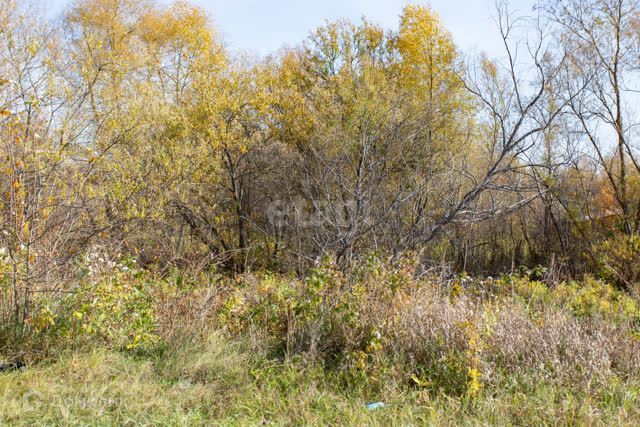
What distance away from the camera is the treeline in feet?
21.5

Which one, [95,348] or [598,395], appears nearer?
[598,395]

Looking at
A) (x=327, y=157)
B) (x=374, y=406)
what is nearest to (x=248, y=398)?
(x=374, y=406)

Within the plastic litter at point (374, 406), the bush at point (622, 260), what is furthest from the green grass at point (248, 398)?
the bush at point (622, 260)

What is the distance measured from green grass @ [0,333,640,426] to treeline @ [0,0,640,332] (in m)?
1.27

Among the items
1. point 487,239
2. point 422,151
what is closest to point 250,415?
point 422,151

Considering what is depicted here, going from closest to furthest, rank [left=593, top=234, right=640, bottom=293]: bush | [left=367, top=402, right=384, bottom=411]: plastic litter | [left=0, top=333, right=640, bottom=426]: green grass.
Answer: [left=0, top=333, right=640, bottom=426]: green grass → [left=367, top=402, right=384, bottom=411]: plastic litter → [left=593, top=234, right=640, bottom=293]: bush

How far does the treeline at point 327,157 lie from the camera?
6559 millimetres

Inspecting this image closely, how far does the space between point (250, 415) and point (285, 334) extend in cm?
131

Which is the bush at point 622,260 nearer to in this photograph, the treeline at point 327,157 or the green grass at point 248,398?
the treeline at point 327,157

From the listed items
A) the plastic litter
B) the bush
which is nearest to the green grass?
the plastic litter

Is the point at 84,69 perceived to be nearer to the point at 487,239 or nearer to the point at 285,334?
the point at 285,334

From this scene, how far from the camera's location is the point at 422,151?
11477 mm

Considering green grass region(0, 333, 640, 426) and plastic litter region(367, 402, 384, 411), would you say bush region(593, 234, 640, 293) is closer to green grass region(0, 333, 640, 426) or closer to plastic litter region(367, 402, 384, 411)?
green grass region(0, 333, 640, 426)

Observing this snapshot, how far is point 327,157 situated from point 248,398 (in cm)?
784
